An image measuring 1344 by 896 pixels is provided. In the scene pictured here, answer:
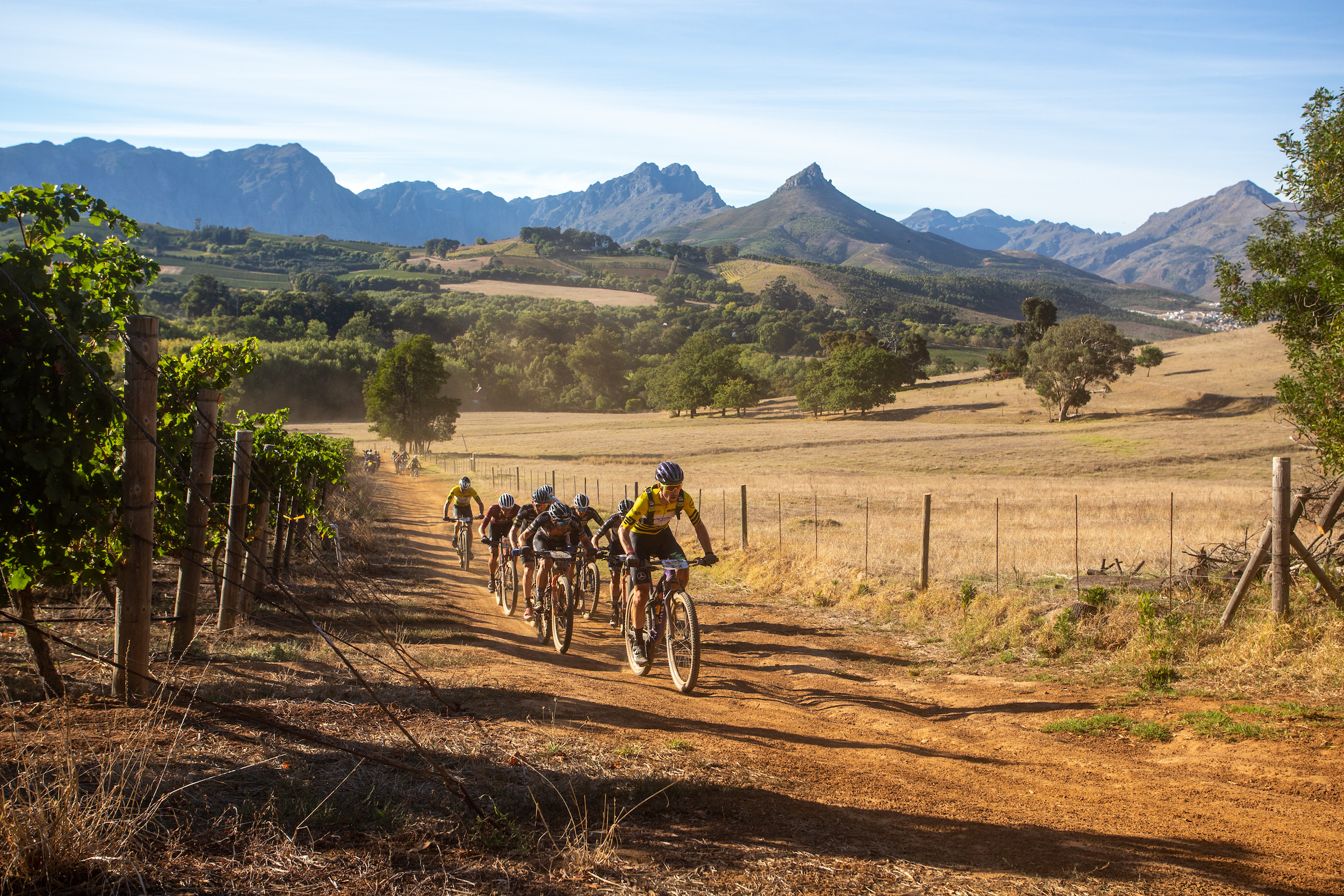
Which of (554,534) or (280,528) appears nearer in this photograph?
(554,534)

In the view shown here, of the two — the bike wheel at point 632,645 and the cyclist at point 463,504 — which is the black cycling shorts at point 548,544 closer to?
the bike wheel at point 632,645

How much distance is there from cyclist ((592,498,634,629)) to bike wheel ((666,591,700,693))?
32.1 inches

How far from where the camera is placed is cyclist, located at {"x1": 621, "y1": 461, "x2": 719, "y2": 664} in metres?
8.37

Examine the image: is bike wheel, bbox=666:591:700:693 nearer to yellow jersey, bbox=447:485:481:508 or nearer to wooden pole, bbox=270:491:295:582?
wooden pole, bbox=270:491:295:582

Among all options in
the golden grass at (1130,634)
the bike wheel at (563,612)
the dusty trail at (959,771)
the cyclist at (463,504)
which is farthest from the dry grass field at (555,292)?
the dusty trail at (959,771)

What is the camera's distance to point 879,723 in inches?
288

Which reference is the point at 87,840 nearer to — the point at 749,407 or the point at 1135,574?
the point at 1135,574

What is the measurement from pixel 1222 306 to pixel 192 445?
1282 cm

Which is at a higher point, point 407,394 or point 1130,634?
point 407,394

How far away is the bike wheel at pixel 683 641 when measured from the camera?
7.86m

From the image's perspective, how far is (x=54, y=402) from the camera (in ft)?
16.5

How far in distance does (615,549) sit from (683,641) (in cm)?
263

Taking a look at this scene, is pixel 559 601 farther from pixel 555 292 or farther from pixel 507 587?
pixel 555 292

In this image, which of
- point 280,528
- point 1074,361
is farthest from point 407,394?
point 1074,361
